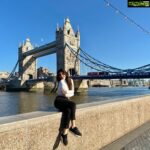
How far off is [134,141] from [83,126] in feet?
4.18

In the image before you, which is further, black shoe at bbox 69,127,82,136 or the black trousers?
black shoe at bbox 69,127,82,136

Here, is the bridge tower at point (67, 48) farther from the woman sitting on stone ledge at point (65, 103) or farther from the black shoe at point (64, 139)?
the black shoe at point (64, 139)

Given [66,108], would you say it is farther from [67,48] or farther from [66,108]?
[67,48]

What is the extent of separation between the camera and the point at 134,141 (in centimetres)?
536

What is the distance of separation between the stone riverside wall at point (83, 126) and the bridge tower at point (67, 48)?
213 feet

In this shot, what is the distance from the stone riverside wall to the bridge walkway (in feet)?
0.38

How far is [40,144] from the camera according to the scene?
363cm

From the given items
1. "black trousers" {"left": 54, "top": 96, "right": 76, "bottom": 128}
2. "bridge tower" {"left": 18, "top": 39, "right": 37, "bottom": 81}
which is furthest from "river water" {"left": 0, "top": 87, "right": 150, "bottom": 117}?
"bridge tower" {"left": 18, "top": 39, "right": 37, "bottom": 81}

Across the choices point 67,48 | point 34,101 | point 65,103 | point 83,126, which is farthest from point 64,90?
point 67,48

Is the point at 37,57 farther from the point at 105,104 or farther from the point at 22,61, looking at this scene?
the point at 105,104

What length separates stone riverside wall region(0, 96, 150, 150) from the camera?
326cm

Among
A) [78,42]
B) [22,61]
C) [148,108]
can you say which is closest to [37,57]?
[22,61]

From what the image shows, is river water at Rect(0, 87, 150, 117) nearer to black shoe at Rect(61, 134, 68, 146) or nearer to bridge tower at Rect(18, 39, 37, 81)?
black shoe at Rect(61, 134, 68, 146)

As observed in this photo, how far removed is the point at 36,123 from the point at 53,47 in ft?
261
